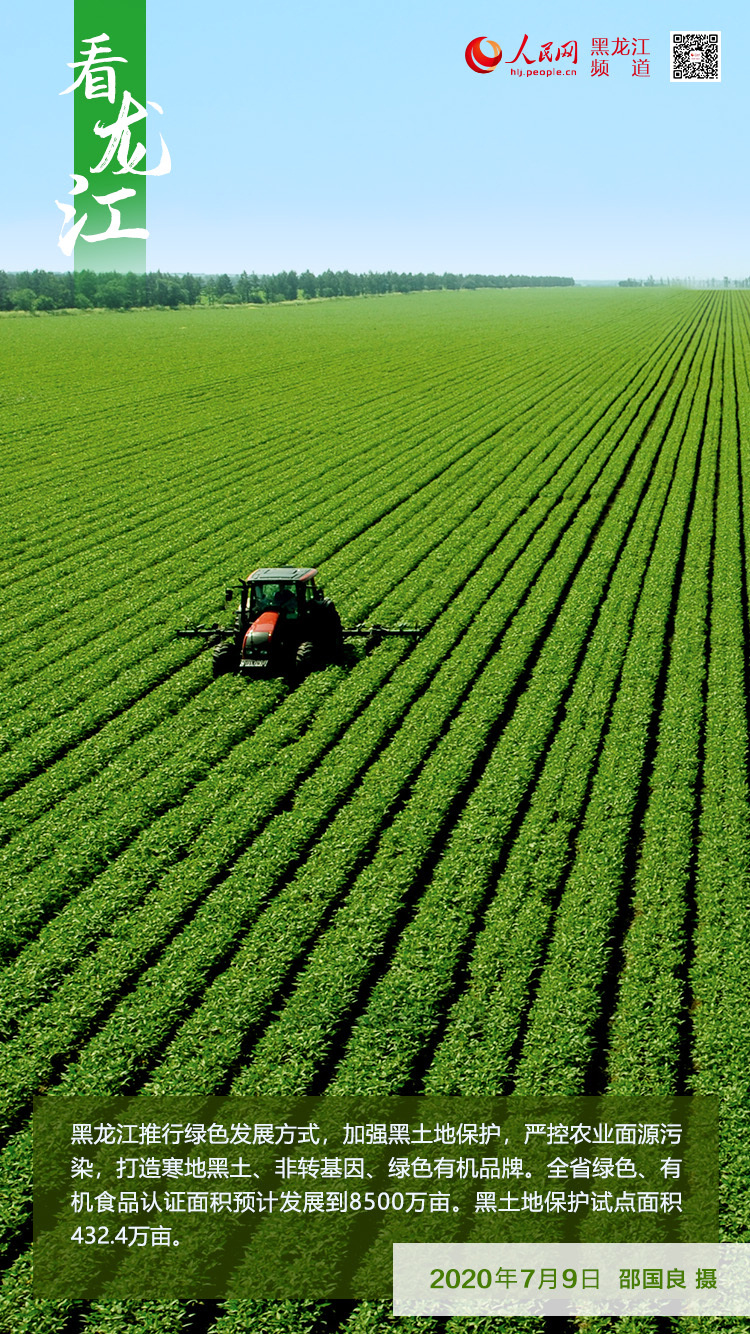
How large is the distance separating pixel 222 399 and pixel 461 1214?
1822 inches

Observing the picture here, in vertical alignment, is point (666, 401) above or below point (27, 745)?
→ above

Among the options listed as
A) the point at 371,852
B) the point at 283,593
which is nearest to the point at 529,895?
the point at 371,852

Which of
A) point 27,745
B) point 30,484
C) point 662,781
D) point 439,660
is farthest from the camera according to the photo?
point 30,484

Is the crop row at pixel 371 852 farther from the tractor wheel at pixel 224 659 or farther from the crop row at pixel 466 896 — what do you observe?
the tractor wheel at pixel 224 659

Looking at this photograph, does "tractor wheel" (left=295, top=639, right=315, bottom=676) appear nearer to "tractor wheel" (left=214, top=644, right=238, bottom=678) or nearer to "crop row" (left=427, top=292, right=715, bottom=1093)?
"tractor wheel" (left=214, top=644, right=238, bottom=678)

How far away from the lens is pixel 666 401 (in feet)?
149

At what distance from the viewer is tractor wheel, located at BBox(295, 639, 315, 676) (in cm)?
1737

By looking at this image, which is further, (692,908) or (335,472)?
(335,472)

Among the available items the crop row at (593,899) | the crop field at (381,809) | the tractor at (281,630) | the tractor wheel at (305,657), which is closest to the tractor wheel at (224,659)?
the tractor at (281,630)

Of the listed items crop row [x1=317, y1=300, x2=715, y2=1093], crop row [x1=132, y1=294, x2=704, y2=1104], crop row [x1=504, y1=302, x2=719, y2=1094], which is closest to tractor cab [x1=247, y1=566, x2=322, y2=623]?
crop row [x1=132, y1=294, x2=704, y2=1104]

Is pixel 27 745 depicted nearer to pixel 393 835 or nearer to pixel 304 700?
pixel 304 700

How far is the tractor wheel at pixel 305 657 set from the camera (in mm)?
17366

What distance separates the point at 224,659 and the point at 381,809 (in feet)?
18.8

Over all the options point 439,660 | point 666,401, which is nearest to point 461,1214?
point 439,660
